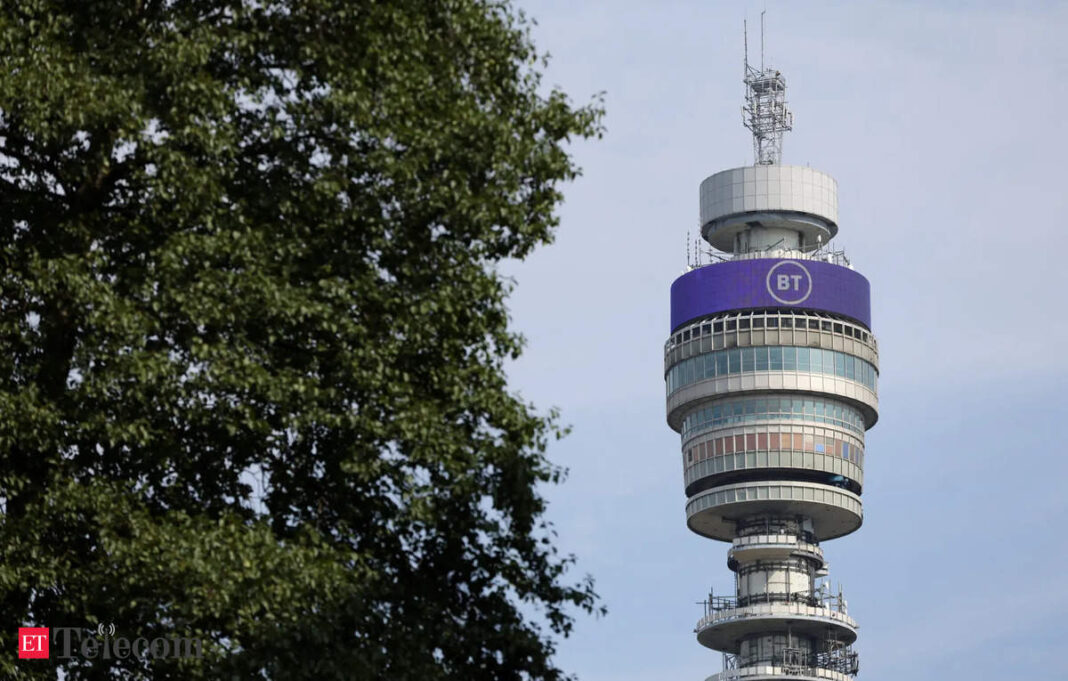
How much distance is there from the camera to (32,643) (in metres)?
31.8

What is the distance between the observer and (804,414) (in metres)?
194

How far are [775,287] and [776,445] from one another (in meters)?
15.6

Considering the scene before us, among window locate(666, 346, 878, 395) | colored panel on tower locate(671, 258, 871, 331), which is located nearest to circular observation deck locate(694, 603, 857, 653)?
window locate(666, 346, 878, 395)

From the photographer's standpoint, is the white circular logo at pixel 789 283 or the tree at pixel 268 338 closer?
the tree at pixel 268 338

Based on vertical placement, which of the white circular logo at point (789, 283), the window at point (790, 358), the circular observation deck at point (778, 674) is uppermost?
the white circular logo at point (789, 283)

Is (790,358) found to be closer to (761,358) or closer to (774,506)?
(761,358)

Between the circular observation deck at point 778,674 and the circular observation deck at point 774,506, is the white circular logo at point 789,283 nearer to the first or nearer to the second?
the circular observation deck at point 774,506

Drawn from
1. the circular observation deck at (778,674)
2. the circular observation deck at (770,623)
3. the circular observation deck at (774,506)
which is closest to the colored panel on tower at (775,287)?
the circular observation deck at (774,506)

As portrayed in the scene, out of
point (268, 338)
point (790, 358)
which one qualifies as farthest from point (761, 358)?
point (268, 338)

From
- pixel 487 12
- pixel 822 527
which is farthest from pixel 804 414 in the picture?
pixel 487 12

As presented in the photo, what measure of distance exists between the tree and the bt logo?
0.20 meters

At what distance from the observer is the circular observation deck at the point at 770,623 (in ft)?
618

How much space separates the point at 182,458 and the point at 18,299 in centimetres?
374

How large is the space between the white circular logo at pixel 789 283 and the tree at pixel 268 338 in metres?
161
